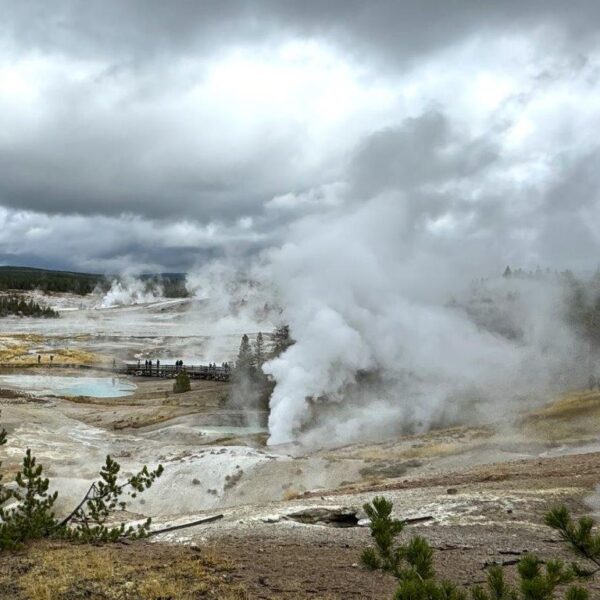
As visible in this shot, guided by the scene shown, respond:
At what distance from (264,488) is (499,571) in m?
15.1

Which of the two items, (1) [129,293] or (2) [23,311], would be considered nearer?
(2) [23,311]

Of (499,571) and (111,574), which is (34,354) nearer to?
(111,574)

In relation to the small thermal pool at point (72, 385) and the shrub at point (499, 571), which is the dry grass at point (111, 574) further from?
the small thermal pool at point (72, 385)

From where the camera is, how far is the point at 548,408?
26.5m

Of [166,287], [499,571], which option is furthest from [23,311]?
[499,571]

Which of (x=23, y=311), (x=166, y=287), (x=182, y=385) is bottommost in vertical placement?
(x=182, y=385)

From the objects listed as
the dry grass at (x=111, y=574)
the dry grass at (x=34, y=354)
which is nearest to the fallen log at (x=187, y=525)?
the dry grass at (x=111, y=574)

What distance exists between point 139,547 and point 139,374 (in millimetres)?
43713

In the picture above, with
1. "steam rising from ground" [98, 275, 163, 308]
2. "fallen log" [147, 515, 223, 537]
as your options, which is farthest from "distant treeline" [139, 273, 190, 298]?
"fallen log" [147, 515, 223, 537]

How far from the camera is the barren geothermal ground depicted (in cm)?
759

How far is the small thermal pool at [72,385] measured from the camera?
43.1m

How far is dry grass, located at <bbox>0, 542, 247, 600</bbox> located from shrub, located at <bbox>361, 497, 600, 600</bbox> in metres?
2.78

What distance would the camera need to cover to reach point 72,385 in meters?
46.6

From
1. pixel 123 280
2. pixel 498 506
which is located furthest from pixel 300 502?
pixel 123 280
